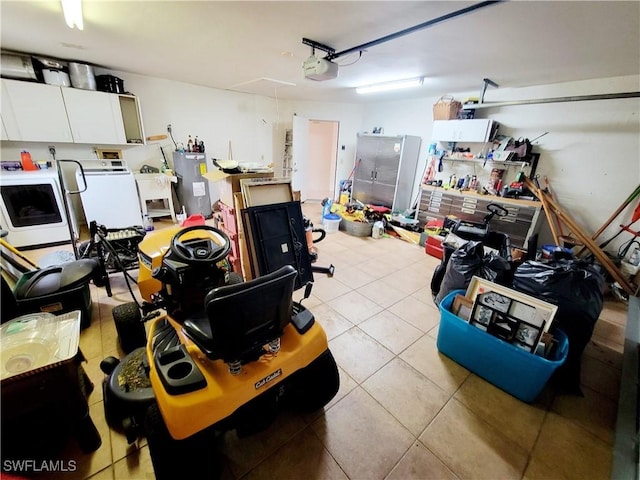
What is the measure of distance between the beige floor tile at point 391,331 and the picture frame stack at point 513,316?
56cm

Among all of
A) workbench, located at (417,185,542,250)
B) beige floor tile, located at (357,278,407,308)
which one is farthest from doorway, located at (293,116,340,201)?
beige floor tile, located at (357,278,407,308)

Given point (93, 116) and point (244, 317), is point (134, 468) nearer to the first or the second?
point (244, 317)

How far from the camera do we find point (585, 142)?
11.2 ft

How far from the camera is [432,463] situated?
4.31ft

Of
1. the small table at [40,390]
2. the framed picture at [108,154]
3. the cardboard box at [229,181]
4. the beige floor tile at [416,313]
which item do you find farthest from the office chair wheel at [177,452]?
the framed picture at [108,154]

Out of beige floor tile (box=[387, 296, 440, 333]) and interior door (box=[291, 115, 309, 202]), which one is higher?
interior door (box=[291, 115, 309, 202])

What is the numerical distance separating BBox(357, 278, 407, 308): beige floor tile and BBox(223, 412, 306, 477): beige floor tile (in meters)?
1.46

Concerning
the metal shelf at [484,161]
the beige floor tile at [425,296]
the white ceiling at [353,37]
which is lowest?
the beige floor tile at [425,296]

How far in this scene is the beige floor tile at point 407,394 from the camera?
153cm

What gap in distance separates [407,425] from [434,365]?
565 mm

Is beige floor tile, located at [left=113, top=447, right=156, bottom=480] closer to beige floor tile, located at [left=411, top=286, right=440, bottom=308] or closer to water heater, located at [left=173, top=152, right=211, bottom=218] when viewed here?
beige floor tile, located at [left=411, top=286, right=440, bottom=308]

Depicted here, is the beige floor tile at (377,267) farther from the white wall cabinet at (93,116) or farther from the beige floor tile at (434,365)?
the white wall cabinet at (93,116)

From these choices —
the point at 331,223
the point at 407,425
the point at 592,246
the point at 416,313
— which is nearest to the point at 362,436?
the point at 407,425

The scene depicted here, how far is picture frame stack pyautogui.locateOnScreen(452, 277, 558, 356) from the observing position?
1521 millimetres
